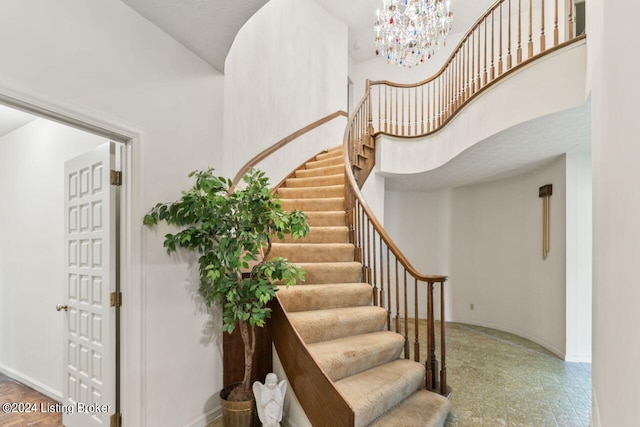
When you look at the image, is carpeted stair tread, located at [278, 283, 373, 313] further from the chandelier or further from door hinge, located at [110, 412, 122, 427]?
the chandelier

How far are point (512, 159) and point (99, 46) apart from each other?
430 cm

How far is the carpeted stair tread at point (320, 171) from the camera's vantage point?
16.2 ft

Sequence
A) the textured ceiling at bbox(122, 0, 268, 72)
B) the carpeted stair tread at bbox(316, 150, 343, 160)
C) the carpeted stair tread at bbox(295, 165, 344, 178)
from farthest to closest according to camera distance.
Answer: the carpeted stair tread at bbox(316, 150, 343, 160) < the carpeted stair tread at bbox(295, 165, 344, 178) < the textured ceiling at bbox(122, 0, 268, 72)

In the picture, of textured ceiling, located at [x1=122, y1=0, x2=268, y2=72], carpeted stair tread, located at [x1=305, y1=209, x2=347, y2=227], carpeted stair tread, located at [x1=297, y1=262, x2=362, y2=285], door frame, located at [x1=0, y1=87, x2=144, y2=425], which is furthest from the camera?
carpeted stair tread, located at [x1=305, y1=209, x2=347, y2=227]

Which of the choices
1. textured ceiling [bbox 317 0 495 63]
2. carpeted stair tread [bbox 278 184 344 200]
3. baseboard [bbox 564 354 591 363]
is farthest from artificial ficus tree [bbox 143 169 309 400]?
textured ceiling [bbox 317 0 495 63]

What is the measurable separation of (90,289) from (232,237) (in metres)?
1.08

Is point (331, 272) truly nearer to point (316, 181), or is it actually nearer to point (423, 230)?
point (316, 181)

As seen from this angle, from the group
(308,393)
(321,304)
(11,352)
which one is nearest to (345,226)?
(321,304)

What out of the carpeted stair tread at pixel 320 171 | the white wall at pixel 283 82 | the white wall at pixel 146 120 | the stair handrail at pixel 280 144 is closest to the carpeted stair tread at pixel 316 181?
the carpeted stair tread at pixel 320 171

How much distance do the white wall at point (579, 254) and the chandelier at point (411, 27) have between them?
2170 millimetres

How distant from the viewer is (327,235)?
383 cm

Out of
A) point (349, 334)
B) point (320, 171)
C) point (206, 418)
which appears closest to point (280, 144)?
point (320, 171)

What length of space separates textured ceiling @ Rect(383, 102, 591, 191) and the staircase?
172cm

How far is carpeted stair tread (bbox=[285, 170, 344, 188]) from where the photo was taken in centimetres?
475
